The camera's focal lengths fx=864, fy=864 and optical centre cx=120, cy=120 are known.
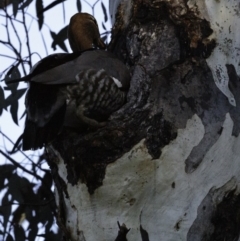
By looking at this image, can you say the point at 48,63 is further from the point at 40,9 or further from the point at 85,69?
the point at 40,9

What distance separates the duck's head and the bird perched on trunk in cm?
46

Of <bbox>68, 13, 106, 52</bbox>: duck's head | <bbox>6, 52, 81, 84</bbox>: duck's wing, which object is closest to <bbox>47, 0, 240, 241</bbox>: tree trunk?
<bbox>6, 52, 81, 84</bbox>: duck's wing

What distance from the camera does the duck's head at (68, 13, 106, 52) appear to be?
9.75 ft

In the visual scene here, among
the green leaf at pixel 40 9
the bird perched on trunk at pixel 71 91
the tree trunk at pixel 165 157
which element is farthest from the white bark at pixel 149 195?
the green leaf at pixel 40 9

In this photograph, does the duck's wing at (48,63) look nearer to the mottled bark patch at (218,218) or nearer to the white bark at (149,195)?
the white bark at (149,195)

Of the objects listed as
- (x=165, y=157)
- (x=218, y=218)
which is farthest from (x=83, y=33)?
(x=218, y=218)

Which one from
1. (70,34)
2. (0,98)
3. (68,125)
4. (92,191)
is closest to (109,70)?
(68,125)

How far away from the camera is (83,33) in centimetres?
297

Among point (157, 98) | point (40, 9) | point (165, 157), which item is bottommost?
point (165, 157)

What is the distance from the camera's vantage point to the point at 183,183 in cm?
225

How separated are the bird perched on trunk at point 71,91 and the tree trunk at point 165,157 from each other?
6 centimetres

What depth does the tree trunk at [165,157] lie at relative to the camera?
7.32 ft

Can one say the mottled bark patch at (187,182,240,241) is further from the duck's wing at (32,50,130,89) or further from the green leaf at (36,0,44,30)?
the green leaf at (36,0,44,30)

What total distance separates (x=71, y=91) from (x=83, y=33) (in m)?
0.63
